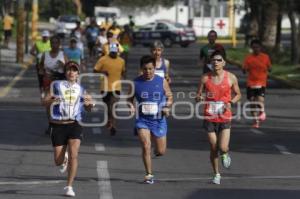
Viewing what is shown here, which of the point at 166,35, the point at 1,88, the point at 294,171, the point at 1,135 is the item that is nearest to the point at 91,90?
the point at 1,88

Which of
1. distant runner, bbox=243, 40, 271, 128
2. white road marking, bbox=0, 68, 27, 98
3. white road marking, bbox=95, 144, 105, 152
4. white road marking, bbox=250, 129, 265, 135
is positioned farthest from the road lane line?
white road marking, bbox=0, 68, 27, 98

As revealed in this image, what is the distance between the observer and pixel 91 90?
93.4ft

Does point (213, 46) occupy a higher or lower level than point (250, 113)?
higher

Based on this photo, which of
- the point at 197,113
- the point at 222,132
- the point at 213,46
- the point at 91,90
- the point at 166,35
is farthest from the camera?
the point at 166,35

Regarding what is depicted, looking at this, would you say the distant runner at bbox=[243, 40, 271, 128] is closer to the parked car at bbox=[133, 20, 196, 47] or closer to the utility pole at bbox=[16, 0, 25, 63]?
the utility pole at bbox=[16, 0, 25, 63]

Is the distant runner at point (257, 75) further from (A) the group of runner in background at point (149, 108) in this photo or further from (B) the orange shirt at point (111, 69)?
(A) the group of runner in background at point (149, 108)

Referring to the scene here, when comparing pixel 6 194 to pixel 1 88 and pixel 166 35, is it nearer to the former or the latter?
pixel 1 88

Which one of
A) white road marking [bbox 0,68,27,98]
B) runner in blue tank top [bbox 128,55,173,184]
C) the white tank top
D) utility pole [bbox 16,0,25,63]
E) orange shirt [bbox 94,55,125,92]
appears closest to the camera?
runner in blue tank top [bbox 128,55,173,184]

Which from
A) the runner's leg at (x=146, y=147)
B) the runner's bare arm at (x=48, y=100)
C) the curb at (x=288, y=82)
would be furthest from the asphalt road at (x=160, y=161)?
the curb at (x=288, y=82)

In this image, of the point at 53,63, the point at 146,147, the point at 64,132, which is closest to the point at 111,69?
the point at 53,63

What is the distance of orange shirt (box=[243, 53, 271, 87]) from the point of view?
19734mm

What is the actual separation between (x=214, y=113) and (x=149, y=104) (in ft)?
2.78

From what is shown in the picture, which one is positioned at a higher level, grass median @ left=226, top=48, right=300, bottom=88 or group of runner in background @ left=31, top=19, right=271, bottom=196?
group of runner in background @ left=31, top=19, right=271, bottom=196

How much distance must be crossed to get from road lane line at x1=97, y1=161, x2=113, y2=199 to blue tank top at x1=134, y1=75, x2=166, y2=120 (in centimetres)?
96
